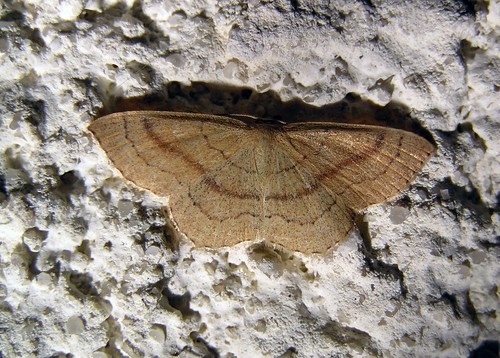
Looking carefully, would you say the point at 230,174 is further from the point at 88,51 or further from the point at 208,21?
the point at 88,51

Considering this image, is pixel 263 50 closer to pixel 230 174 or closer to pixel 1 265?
pixel 230 174

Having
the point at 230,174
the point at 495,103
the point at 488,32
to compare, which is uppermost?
the point at 488,32

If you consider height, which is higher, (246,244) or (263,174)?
(263,174)

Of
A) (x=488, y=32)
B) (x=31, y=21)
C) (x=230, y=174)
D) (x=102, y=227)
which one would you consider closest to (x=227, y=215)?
(x=230, y=174)

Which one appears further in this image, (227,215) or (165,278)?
(165,278)

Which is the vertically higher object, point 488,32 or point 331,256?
point 488,32

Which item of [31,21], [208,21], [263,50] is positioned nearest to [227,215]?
[263,50]
